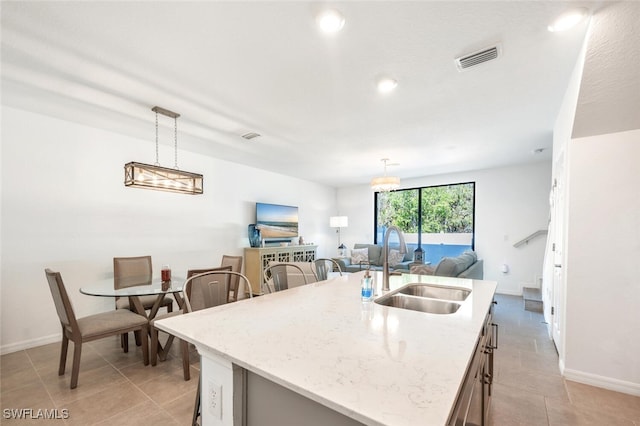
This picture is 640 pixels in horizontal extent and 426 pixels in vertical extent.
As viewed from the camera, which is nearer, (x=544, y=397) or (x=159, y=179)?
(x=544, y=397)

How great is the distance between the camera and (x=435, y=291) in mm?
2049

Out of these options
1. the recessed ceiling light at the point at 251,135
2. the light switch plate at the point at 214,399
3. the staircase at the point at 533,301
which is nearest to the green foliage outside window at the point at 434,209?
the staircase at the point at 533,301

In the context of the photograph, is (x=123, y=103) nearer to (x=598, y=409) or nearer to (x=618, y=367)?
(x=598, y=409)

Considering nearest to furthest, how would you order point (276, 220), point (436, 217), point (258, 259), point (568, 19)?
1. point (568, 19)
2. point (258, 259)
3. point (276, 220)
4. point (436, 217)

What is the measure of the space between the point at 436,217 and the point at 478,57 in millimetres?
4926

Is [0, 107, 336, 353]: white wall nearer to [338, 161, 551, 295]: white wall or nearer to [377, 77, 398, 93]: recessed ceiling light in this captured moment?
[377, 77, 398, 93]: recessed ceiling light

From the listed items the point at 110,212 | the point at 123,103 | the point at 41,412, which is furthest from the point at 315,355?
the point at 110,212

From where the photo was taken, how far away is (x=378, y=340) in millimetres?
1033

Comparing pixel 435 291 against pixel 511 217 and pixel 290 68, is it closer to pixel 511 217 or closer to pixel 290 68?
pixel 290 68

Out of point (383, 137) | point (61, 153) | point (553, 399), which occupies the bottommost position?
point (553, 399)

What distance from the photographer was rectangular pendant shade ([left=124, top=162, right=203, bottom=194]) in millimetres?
2689

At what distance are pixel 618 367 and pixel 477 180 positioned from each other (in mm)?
4394

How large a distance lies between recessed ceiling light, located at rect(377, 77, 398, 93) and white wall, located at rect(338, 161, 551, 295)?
446 centimetres

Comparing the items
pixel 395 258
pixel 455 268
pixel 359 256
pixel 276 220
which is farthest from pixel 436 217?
pixel 276 220
